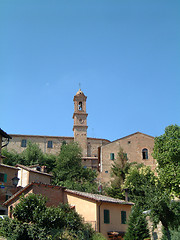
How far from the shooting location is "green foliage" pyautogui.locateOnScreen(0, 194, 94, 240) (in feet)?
51.0

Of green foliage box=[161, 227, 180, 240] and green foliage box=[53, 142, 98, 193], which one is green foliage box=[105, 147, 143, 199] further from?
green foliage box=[161, 227, 180, 240]

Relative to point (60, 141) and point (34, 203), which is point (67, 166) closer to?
point (60, 141)

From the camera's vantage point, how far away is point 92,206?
866 inches

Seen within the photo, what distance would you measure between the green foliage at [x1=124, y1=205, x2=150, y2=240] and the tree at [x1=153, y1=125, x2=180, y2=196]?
9.46 m

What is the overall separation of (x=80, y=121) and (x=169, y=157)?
33389 mm

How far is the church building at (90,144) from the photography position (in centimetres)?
4884

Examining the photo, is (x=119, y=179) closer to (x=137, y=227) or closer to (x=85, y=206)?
(x=85, y=206)

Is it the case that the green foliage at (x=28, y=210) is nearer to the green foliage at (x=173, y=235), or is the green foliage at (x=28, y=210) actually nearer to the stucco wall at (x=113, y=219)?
the stucco wall at (x=113, y=219)

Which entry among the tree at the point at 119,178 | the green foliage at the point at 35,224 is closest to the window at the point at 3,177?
the tree at the point at 119,178

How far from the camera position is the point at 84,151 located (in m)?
58.0

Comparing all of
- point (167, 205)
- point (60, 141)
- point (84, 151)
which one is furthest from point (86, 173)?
point (167, 205)

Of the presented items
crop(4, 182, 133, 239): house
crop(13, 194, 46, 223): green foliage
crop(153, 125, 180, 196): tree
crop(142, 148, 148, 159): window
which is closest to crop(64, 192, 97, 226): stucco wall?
crop(4, 182, 133, 239): house

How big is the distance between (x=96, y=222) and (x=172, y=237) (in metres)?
6.24

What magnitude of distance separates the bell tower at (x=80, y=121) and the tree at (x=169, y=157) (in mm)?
29133
